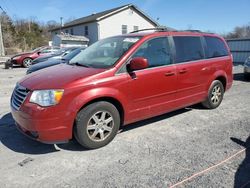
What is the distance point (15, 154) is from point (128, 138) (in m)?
1.81

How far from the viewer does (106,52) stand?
4906 mm

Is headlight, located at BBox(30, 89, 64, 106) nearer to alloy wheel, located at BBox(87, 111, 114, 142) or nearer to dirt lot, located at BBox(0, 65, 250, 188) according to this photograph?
alloy wheel, located at BBox(87, 111, 114, 142)

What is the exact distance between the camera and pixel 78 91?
3863 mm

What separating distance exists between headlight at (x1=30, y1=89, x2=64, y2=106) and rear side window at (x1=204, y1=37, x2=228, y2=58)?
365 centimetres

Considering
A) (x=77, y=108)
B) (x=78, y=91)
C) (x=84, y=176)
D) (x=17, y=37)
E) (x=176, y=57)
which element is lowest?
(x=84, y=176)

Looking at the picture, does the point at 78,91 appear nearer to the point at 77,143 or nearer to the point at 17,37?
the point at 77,143

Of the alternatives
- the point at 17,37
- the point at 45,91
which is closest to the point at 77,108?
the point at 45,91

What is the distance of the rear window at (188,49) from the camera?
527 centimetres

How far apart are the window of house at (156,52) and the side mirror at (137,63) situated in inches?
9.5

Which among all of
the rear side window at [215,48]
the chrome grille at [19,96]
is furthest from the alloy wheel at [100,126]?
the rear side window at [215,48]

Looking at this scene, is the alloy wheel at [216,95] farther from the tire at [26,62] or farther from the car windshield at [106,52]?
the tire at [26,62]

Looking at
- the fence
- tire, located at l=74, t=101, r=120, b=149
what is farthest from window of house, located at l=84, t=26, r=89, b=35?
tire, located at l=74, t=101, r=120, b=149

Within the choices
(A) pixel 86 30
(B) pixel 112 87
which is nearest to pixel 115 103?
(B) pixel 112 87

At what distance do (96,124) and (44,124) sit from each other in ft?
2.61
